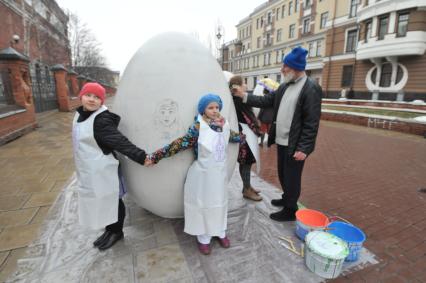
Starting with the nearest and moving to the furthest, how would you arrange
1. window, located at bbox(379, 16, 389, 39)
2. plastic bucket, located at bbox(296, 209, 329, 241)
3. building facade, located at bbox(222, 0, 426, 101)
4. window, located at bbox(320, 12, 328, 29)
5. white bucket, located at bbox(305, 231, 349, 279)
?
white bucket, located at bbox(305, 231, 349, 279) → plastic bucket, located at bbox(296, 209, 329, 241) → building facade, located at bbox(222, 0, 426, 101) → window, located at bbox(379, 16, 389, 39) → window, located at bbox(320, 12, 328, 29)

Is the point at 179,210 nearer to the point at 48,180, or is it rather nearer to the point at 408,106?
the point at 48,180

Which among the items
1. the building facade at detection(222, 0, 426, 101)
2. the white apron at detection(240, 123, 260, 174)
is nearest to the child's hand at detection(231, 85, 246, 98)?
the white apron at detection(240, 123, 260, 174)

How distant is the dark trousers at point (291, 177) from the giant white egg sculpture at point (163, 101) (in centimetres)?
102

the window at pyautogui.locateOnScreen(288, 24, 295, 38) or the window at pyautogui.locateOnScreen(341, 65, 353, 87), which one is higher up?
the window at pyautogui.locateOnScreen(288, 24, 295, 38)

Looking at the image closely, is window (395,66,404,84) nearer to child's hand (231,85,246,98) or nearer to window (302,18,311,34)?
window (302,18,311,34)

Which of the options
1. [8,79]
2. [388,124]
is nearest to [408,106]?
[388,124]

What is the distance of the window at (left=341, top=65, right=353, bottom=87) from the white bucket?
27557mm

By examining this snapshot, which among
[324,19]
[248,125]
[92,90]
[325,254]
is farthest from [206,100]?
[324,19]

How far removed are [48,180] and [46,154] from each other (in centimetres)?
207

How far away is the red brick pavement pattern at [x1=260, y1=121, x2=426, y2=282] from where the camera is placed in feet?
7.54

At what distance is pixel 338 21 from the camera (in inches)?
1056

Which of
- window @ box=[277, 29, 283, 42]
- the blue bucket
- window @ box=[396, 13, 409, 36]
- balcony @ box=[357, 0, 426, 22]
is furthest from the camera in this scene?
window @ box=[277, 29, 283, 42]

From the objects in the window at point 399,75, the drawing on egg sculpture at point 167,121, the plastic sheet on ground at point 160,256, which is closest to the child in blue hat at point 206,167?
the drawing on egg sculpture at point 167,121

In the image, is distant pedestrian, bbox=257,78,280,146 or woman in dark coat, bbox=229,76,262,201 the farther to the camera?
distant pedestrian, bbox=257,78,280,146
